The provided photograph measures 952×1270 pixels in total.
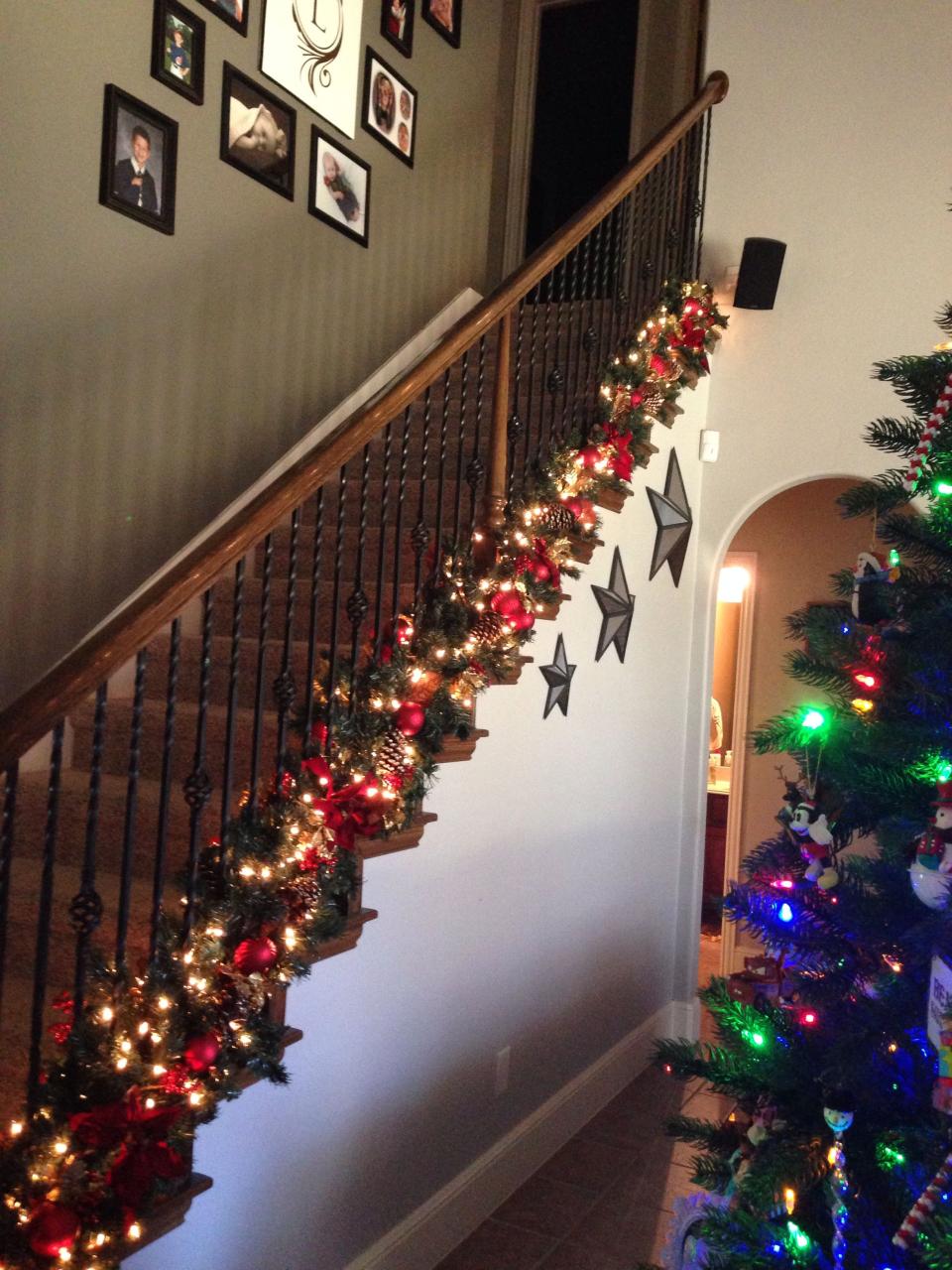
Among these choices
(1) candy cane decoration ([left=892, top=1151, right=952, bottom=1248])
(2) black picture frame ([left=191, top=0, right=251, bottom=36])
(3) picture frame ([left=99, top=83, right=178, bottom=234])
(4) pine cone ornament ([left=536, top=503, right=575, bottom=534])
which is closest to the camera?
(1) candy cane decoration ([left=892, top=1151, right=952, bottom=1248])

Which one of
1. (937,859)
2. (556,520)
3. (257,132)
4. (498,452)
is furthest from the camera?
(257,132)

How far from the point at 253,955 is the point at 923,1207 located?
1.20 m

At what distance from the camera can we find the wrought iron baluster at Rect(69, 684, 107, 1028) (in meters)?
1.76

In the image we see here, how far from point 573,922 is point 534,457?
1579 millimetres

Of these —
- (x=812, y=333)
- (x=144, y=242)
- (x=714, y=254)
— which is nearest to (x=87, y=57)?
(x=144, y=242)

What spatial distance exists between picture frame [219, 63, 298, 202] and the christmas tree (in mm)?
2798

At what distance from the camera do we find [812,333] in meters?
4.39

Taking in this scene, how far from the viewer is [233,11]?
3.78m

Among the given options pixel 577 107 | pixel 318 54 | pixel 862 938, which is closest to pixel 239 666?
pixel 862 938

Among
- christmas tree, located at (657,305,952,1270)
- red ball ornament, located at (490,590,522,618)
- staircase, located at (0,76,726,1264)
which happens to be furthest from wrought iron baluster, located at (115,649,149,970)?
red ball ornament, located at (490,590,522,618)

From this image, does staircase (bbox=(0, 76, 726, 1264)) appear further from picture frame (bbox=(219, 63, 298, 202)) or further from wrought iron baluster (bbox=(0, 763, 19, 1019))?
picture frame (bbox=(219, 63, 298, 202))

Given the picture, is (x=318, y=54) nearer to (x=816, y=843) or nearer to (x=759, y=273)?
(x=759, y=273)

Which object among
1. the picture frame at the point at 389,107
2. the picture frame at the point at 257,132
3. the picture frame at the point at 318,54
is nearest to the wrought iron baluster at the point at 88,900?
the picture frame at the point at 257,132

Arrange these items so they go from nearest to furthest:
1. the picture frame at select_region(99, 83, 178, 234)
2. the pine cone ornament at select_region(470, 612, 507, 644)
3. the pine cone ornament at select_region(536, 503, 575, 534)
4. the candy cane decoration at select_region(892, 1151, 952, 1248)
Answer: the candy cane decoration at select_region(892, 1151, 952, 1248) → the pine cone ornament at select_region(470, 612, 507, 644) → the pine cone ornament at select_region(536, 503, 575, 534) → the picture frame at select_region(99, 83, 178, 234)
